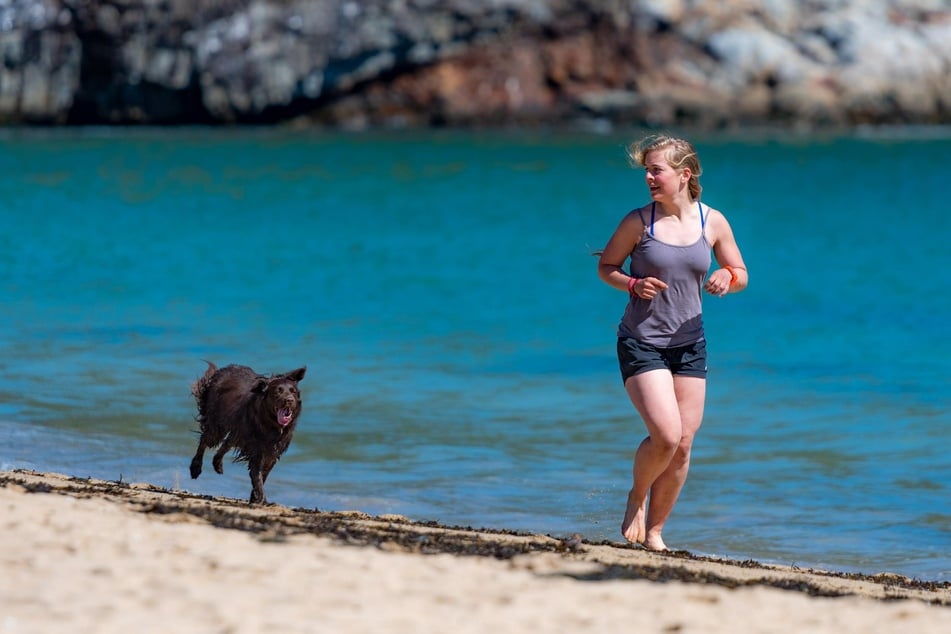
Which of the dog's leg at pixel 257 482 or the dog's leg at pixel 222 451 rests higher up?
the dog's leg at pixel 222 451

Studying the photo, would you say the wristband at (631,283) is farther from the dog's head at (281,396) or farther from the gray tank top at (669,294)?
the dog's head at (281,396)

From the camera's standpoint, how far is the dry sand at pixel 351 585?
17.3ft

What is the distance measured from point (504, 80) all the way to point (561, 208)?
124 feet

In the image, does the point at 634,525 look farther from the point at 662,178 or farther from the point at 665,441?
the point at 662,178

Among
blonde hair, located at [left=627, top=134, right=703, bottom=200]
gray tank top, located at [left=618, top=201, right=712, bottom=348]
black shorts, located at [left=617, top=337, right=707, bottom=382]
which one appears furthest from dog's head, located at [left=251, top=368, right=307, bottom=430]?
blonde hair, located at [left=627, top=134, right=703, bottom=200]

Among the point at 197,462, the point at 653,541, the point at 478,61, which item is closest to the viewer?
the point at 653,541

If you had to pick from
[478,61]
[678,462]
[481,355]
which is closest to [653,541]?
[678,462]

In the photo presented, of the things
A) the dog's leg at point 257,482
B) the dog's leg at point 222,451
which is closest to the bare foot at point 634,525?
the dog's leg at point 257,482

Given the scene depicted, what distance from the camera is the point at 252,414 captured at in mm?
8383

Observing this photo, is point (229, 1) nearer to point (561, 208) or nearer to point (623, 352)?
point (561, 208)

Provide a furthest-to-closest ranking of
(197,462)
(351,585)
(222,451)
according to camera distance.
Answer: (197,462) < (222,451) < (351,585)

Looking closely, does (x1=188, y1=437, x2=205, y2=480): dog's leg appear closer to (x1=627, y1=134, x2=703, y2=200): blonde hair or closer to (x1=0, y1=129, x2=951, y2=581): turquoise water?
(x1=0, y1=129, x2=951, y2=581): turquoise water

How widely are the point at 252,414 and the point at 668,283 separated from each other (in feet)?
8.21

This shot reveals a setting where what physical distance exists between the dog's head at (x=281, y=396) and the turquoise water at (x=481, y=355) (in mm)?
1262
